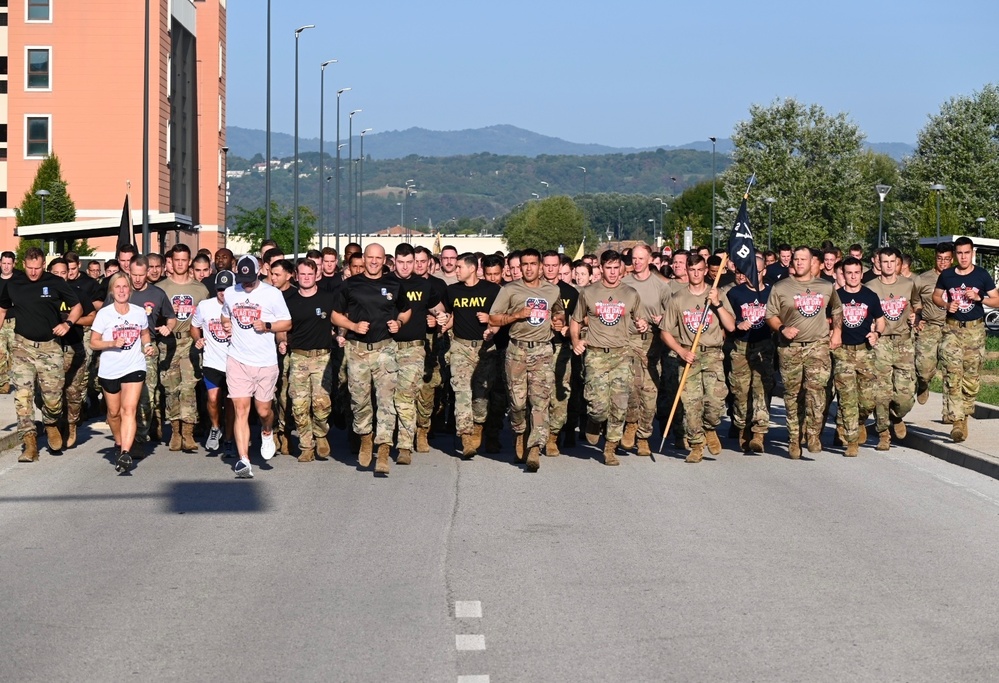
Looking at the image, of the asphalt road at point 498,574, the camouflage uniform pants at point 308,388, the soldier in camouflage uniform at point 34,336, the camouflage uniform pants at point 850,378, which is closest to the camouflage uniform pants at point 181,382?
the soldier in camouflage uniform at point 34,336

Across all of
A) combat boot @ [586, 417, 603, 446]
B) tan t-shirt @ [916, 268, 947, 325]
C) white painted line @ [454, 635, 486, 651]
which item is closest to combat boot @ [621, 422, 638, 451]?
combat boot @ [586, 417, 603, 446]

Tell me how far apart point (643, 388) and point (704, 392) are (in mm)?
696

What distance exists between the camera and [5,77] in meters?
74.8

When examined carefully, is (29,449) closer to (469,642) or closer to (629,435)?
(629,435)

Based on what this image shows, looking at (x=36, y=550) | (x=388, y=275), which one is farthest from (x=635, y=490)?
(x=36, y=550)

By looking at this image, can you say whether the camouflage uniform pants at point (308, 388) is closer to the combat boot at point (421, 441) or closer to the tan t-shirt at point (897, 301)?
the combat boot at point (421, 441)

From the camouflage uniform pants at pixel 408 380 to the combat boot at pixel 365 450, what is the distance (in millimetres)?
339

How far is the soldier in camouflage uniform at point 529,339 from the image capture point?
13.9 metres

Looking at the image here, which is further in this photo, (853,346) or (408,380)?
(853,346)

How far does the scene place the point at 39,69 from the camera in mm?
74625

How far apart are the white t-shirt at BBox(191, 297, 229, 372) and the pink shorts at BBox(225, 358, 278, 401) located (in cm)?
59

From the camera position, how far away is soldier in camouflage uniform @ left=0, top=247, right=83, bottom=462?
47.2 feet

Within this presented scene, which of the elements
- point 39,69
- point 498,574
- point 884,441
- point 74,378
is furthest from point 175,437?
point 39,69

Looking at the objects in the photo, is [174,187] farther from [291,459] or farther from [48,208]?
[291,459]
